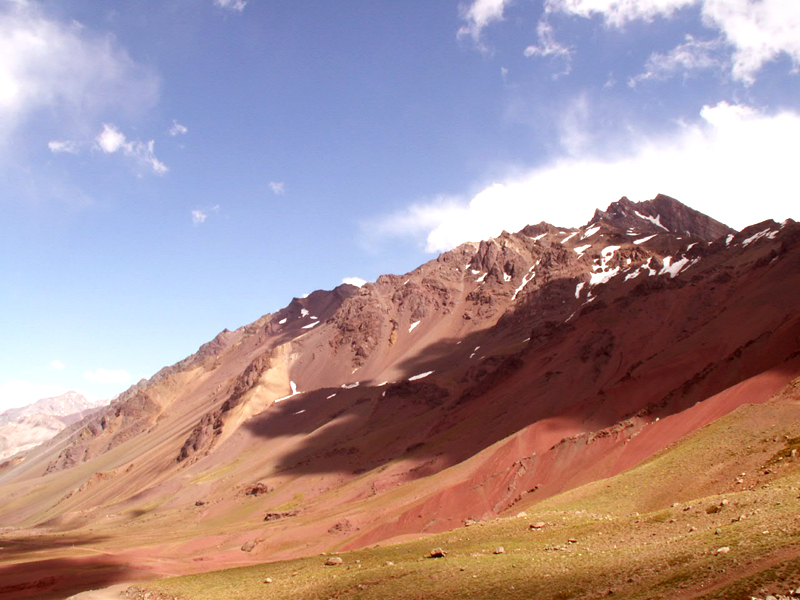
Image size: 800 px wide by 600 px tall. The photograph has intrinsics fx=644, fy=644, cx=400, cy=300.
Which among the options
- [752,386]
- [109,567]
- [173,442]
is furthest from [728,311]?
[173,442]

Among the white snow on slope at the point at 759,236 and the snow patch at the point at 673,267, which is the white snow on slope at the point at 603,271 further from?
the white snow on slope at the point at 759,236

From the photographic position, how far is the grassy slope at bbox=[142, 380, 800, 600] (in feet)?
61.6

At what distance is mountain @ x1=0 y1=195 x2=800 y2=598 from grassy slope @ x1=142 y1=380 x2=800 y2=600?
4859mm

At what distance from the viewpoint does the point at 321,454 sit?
441 feet

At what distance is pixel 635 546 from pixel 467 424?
88.4m

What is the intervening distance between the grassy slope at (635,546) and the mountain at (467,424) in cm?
486

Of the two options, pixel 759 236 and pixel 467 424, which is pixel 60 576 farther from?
pixel 759 236

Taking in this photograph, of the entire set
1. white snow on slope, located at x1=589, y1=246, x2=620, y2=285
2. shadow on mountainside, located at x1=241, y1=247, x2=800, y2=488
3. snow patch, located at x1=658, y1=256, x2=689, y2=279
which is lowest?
shadow on mountainside, located at x1=241, y1=247, x2=800, y2=488

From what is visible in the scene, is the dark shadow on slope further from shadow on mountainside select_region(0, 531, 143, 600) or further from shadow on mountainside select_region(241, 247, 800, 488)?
shadow on mountainside select_region(241, 247, 800, 488)

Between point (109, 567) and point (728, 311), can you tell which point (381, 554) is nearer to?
point (109, 567)

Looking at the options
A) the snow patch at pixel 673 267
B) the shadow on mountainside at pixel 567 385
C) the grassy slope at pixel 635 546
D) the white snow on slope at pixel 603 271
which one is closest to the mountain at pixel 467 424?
the shadow on mountainside at pixel 567 385

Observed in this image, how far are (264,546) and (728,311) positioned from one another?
80.2 meters

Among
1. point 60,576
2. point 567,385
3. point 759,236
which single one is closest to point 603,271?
point 759,236

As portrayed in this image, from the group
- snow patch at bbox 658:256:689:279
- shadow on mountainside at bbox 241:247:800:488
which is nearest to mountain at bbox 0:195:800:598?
shadow on mountainside at bbox 241:247:800:488
